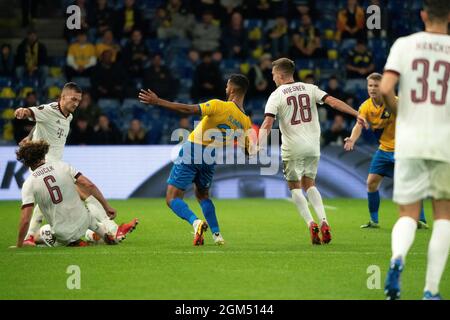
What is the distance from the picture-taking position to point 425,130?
721 centimetres

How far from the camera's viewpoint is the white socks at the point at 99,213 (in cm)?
1145

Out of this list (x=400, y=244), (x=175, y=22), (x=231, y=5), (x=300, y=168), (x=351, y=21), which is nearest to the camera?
(x=400, y=244)

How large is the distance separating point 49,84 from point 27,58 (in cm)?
87

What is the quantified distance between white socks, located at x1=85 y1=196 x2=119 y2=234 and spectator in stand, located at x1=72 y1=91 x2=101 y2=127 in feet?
31.6

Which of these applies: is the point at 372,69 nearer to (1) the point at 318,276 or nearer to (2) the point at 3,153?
(2) the point at 3,153

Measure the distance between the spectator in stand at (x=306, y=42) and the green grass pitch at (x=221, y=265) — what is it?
938 centimetres

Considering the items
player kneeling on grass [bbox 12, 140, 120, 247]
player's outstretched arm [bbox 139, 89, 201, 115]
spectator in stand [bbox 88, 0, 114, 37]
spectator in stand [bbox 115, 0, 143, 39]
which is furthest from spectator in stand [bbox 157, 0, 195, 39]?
player's outstretched arm [bbox 139, 89, 201, 115]

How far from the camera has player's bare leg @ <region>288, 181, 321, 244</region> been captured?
11.5m

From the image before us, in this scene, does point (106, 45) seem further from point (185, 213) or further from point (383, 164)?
point (185, 213)

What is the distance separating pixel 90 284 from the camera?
27.6ft

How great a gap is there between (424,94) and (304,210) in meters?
4.67

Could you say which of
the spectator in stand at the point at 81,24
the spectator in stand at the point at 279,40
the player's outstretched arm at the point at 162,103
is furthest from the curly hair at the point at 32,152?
the spectator in stand at the point at 81,24

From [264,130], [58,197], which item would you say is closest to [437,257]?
[264,130]

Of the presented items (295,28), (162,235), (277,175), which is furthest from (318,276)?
(295,28)
